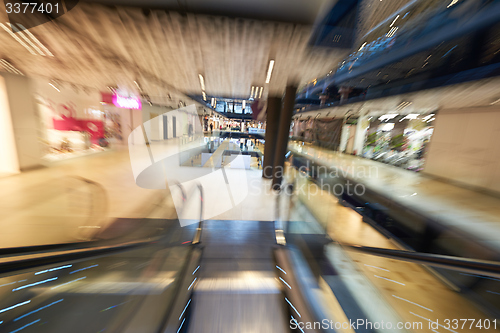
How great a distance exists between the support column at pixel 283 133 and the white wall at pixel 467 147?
493 centimetres

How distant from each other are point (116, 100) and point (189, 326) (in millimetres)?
10617

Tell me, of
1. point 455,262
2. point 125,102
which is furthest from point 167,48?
point 125,102

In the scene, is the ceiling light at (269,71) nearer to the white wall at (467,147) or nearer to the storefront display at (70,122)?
the white wall at (467,147)

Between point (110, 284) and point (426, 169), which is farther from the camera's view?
point (426, 169)

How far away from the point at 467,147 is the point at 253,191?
6.35 m

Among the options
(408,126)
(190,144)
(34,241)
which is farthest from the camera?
(190,144)

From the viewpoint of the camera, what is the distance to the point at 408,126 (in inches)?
285

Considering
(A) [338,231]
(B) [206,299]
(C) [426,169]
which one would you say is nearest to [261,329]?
(B) [206,299]

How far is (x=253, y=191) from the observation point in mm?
6020

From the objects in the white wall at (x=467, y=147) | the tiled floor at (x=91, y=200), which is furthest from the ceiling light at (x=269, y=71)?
the white wall at (x=467, y=147)

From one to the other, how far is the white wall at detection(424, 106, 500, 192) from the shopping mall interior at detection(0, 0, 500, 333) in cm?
4

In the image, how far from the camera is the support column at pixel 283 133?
5.65m

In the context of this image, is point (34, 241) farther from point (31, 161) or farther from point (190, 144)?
point (190, 144)

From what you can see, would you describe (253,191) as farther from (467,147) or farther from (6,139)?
(6,139)
